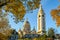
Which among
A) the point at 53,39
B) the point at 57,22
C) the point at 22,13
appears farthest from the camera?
the point at 53,39

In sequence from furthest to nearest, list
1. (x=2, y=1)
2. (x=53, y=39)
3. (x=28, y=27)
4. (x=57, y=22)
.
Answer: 1. (x=28, y=27)
2. (x=53, y=39)
3. (x=57, y=22)
4. (x=2, y=1)

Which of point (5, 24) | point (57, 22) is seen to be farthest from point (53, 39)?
point (57, 22)

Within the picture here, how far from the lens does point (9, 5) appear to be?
527 centimetres

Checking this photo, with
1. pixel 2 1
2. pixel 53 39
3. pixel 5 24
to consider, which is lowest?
pixel 53 39

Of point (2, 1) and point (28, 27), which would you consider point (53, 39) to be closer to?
point (2, 1)

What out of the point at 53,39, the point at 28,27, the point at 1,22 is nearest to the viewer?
the point at 1,22

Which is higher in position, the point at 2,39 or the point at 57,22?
the point at 57,22

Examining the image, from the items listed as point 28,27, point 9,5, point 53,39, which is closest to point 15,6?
point 9,5

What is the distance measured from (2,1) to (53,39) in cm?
1397

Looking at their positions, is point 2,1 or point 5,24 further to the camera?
point 5,24

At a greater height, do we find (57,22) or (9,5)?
(9,5)

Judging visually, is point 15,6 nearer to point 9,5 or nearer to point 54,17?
point 9,5

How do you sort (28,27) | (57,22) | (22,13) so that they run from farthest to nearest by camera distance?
(28,27) → (57,22) → (22,13)

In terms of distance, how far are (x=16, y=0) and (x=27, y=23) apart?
31.5 metres
